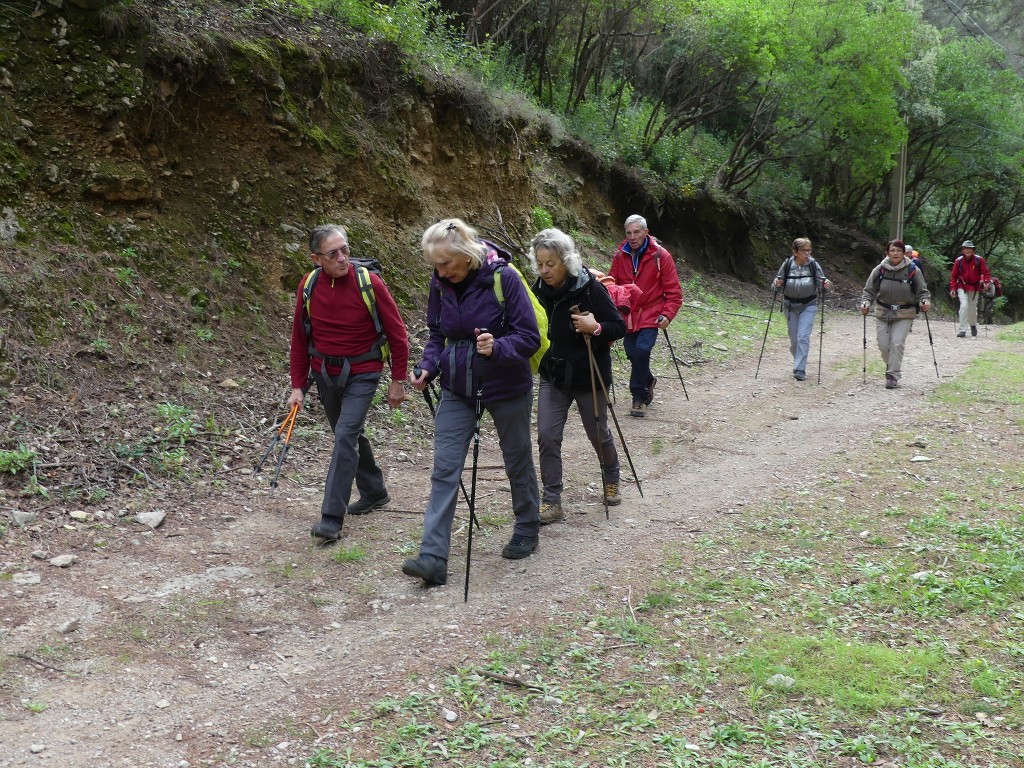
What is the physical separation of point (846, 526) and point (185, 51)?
840 centimetres

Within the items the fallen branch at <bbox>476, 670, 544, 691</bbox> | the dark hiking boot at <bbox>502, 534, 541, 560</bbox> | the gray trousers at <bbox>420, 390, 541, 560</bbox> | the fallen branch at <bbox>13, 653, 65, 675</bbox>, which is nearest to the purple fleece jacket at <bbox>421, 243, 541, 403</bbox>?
the gray trousers at <bbox>420, 390, 541, 560</bbox>

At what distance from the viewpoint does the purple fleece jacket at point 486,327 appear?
5242 mm

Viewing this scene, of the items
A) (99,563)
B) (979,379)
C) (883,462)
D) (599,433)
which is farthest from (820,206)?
(99,563)

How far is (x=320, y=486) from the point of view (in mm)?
7301

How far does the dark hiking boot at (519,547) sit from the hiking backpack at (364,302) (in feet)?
5.40

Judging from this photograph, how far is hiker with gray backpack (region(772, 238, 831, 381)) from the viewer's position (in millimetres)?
12453

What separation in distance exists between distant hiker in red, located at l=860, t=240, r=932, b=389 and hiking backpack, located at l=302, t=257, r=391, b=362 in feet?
26.4

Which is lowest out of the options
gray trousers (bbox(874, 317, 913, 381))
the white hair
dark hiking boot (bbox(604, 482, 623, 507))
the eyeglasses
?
dark hiking boot (bbox(604, 482, 623, 507))

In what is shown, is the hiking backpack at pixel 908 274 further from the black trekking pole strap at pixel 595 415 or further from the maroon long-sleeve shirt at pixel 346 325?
the maroon long-sleeve shirt at pixel 346 325

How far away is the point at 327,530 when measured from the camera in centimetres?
596

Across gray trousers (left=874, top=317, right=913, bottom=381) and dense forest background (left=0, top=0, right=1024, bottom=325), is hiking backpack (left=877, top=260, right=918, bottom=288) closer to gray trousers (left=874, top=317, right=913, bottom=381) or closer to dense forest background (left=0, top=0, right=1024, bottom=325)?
gray trousers (left=874, top=317, right=913, bottom=381)

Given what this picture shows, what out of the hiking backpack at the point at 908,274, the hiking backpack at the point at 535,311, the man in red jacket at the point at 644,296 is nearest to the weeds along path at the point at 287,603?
the hiking backpack at the point at 535,311

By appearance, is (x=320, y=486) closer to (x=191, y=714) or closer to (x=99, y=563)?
(x=99, y=563)

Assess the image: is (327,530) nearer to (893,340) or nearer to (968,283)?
(893,340)
